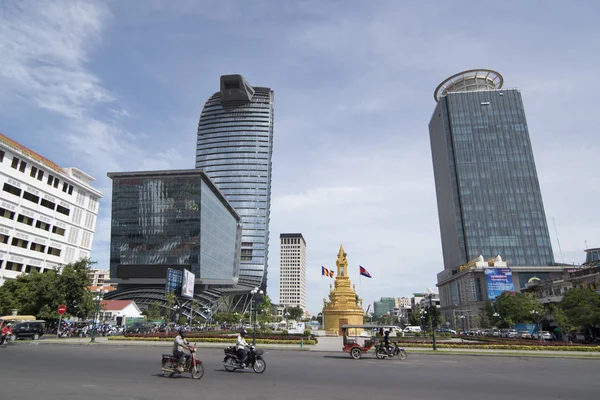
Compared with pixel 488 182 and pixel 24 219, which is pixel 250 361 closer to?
pixel 24 219

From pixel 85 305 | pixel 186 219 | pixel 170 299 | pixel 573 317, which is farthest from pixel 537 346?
pixel 186 219

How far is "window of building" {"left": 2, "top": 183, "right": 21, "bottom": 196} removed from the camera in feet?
193

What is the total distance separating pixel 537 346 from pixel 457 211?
328 feet

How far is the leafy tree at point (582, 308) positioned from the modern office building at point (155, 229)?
291 feet

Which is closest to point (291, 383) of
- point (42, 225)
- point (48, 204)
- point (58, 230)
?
point (42, 225)

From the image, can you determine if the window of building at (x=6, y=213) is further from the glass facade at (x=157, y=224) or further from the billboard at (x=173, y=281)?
the glass facade at (x=157, y=224)

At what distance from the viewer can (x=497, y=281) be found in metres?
94.9

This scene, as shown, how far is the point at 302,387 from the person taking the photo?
12.4 metres

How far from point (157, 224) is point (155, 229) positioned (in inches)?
65.9

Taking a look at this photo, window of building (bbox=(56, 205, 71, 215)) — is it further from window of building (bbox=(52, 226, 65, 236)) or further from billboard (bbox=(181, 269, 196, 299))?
billboard (bbox=(181, 269, 196, 299))

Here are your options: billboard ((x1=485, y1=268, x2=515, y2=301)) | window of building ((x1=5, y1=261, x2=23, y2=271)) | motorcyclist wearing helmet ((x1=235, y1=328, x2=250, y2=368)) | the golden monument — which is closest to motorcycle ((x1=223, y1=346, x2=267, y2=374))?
motorcyclist wearing helmet ((x1=235, y1=328, x2=250, y2=368))

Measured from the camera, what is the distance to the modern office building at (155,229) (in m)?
106

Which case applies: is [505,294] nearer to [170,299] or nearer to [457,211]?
[457,211]

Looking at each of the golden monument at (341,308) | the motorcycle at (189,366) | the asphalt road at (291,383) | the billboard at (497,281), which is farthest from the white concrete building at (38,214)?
the billboard at (497,281)
